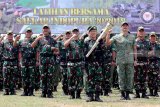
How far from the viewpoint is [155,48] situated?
1459 cm

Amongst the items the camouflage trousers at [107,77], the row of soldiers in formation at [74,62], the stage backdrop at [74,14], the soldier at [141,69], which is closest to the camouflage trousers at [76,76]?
the row of soldiers in formation at [74,62]

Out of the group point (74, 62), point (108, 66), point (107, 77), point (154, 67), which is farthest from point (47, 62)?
point (154, 67)

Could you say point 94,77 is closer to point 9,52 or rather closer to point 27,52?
point 27,52

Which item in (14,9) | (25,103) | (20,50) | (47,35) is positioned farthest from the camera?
(14,9)

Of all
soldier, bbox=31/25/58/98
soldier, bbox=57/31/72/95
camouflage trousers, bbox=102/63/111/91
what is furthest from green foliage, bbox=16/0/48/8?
soldier, bbox=31/25/58/98

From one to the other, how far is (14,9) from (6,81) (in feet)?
49.7

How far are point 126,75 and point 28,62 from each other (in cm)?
276

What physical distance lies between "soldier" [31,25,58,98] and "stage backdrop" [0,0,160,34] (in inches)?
586

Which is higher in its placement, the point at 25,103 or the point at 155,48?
the point at 155,48

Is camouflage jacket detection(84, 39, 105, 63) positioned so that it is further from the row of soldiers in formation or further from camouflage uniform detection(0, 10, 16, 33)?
camouflage uniform detection(0, 10, 16, 33)

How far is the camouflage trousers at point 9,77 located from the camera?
14.5 m

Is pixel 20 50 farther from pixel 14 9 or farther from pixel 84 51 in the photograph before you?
pixel 14 9

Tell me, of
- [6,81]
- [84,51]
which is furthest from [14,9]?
[84,51]

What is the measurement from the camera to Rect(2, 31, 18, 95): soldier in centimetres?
1430
